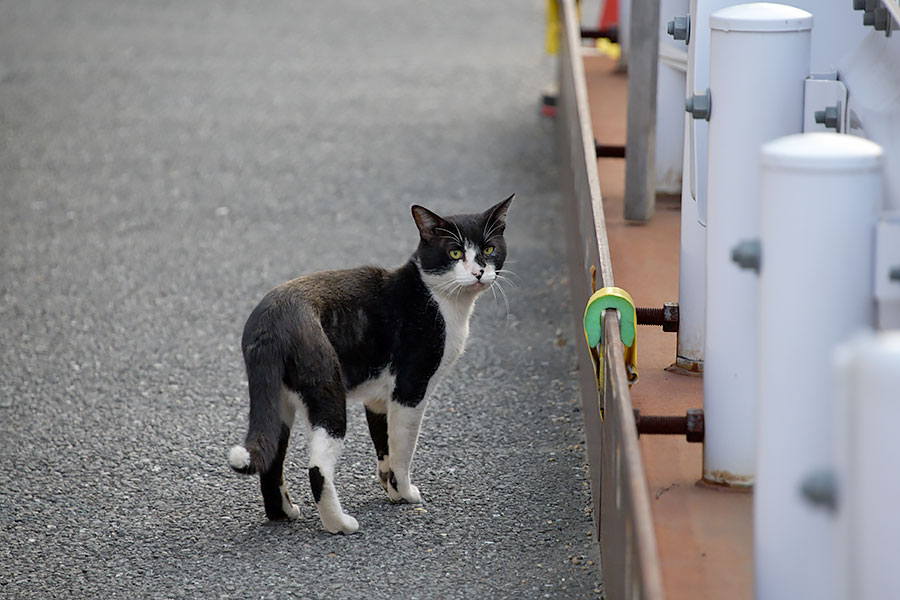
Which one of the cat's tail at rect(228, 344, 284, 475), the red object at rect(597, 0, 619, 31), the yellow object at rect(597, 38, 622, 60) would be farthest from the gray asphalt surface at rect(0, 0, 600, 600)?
the red object at rect(597, 0, 619, 31)

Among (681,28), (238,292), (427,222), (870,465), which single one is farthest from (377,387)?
(238,292)

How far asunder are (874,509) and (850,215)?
525mm

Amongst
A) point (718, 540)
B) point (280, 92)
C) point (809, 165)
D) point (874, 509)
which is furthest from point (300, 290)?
point (280, 92)

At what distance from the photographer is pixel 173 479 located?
3.79 meters

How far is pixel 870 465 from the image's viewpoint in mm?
1755

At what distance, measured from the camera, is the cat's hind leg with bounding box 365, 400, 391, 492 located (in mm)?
3631

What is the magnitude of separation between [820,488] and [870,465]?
12 centimetres

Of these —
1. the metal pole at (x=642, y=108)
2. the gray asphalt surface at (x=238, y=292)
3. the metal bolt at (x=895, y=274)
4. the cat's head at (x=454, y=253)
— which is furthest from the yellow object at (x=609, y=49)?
the metal bolt at (x=895, y=274)

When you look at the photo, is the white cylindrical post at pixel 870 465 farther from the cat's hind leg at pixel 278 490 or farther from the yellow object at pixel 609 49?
the yellow object at pixel 609 49

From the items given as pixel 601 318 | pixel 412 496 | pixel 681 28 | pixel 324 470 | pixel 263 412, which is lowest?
pixel 412 496

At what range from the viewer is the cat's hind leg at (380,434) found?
363 centimetres

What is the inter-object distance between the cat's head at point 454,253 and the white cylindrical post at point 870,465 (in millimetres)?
1864

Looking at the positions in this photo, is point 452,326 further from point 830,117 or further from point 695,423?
point 830,117

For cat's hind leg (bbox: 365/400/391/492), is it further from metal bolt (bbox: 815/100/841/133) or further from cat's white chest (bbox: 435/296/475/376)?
→ metal bolt (bbox: 815/100/841/133)
